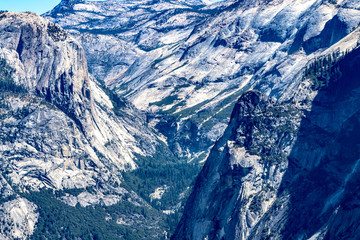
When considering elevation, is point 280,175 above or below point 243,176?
below

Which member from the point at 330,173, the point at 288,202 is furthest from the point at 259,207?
the point at 330,173

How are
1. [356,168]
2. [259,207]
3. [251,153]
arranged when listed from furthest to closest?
[251,153]
[259,207]
[356,168]

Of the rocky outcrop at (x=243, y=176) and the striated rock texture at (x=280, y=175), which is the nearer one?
the striated rock texture at (x=280, y=175)

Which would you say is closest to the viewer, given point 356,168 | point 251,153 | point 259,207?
point 356,168

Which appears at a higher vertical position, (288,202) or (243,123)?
(243,123)

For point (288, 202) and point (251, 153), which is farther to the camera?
point (251, 153)

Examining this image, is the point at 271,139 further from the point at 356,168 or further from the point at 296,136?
the point at 356,168

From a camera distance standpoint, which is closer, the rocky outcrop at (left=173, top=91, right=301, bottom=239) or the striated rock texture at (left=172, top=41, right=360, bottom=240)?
the striated rock texture at (left=172, top=41, right=360, bottom=240)

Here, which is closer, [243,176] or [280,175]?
[280,175]
